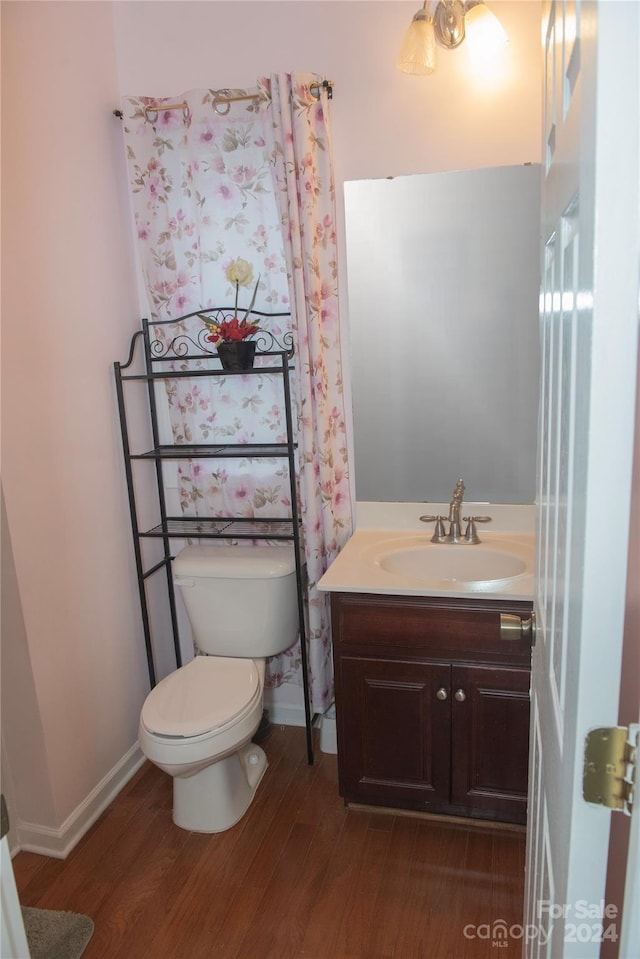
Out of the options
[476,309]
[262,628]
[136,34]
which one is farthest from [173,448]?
[136,34]

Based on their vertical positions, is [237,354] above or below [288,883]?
above

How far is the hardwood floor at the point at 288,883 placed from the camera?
178cm

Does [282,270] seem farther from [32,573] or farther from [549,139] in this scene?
[549,139]

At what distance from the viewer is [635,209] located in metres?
0.59

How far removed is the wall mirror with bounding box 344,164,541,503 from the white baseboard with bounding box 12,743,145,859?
55.3 inches

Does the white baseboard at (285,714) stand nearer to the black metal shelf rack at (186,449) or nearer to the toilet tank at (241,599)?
A: the black metal shelf rack at (186,449)

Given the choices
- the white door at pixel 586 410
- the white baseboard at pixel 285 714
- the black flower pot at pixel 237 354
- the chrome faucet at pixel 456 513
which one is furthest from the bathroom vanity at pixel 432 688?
the white door at pixel 586 410

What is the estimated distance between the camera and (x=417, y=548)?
230 cm

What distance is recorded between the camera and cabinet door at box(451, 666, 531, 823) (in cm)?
196

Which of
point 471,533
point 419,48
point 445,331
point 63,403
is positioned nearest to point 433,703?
point 471,533

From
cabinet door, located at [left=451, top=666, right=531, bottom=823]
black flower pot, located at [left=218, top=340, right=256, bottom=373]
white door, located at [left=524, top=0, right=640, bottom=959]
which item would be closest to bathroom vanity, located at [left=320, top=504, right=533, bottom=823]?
cabinet door, located at [left=451, top=666, right=531, bottom=823]

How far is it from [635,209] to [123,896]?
2.15 meters

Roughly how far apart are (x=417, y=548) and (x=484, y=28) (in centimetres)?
158

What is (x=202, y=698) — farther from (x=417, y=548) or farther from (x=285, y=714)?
(x=417, y=548)
